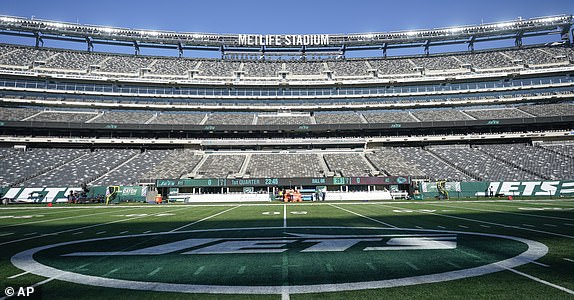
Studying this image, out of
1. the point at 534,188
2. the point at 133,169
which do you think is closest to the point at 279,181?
the point at 133,169

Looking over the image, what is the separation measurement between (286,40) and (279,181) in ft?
122

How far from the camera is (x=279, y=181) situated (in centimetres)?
4000

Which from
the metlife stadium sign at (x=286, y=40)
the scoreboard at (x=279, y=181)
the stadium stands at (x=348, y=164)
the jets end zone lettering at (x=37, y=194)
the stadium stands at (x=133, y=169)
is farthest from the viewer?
the metlife stadium sign at (x=286, y=40)

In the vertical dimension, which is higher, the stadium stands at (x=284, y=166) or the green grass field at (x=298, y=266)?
the stadium stands at (x=284, y=166)

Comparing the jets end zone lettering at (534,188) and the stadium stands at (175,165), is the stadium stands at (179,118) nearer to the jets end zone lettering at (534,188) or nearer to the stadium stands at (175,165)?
the stadium stands at (175,165)

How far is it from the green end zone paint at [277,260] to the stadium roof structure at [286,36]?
6111 centimetres

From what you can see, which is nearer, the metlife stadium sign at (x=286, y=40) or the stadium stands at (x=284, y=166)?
the stadium stands at (x=284, y=166)

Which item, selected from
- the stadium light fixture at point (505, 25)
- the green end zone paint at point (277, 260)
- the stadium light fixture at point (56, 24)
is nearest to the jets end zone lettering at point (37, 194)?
the green end zone paint at point (277, 260)

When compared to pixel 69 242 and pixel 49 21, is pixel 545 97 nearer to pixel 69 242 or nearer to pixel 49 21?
pixel 69 242

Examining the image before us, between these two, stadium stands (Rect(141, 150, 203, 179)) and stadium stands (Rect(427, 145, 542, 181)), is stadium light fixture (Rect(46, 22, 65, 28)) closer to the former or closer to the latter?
stadium stands (Rect(141, 150, 203, 179))

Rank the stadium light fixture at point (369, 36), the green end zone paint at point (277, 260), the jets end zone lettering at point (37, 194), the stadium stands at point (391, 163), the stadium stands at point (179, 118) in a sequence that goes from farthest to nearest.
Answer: the stadium light fixture at point (369, 36), the stadium stands at point (179, 118), the stadium stands at point (391, 163), the jets end zone lettering at point (37, 194), the green end zone paint at point (277, 260)

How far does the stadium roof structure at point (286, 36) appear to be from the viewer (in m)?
56.5

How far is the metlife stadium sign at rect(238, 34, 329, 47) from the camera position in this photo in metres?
64.5

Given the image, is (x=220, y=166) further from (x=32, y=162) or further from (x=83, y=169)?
(x=32, y=162)
